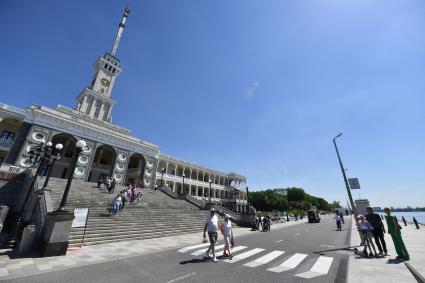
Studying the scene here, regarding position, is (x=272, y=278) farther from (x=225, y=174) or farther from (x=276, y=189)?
(x=276, y=189)

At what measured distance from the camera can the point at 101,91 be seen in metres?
45.0

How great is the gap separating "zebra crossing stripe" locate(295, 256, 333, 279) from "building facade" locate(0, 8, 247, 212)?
620 inches

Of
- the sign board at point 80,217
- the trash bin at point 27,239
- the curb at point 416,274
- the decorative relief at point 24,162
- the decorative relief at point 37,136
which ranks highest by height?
the decorative relief at point 37,136

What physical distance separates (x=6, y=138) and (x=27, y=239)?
27.5 metres

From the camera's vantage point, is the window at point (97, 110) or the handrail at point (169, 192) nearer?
the handrail at point (169, 192)

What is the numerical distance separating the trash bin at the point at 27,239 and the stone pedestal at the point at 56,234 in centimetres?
51

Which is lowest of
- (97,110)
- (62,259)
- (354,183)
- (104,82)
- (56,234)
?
(62,259)

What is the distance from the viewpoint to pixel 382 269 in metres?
6.55

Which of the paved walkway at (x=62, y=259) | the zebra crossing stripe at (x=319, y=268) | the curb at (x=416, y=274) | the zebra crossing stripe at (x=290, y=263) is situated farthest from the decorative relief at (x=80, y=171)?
the curb at (x=416, y=274)

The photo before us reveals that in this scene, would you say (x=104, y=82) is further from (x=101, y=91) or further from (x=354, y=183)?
(x=354, y=183)

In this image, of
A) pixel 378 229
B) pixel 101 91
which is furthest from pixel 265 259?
pixel 101 91

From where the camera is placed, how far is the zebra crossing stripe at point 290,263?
6938mm

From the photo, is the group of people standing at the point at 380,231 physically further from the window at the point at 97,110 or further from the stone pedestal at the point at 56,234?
the window at the point at 97,110

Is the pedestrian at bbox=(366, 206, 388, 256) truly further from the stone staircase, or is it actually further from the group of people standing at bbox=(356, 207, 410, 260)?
the stone staircase
